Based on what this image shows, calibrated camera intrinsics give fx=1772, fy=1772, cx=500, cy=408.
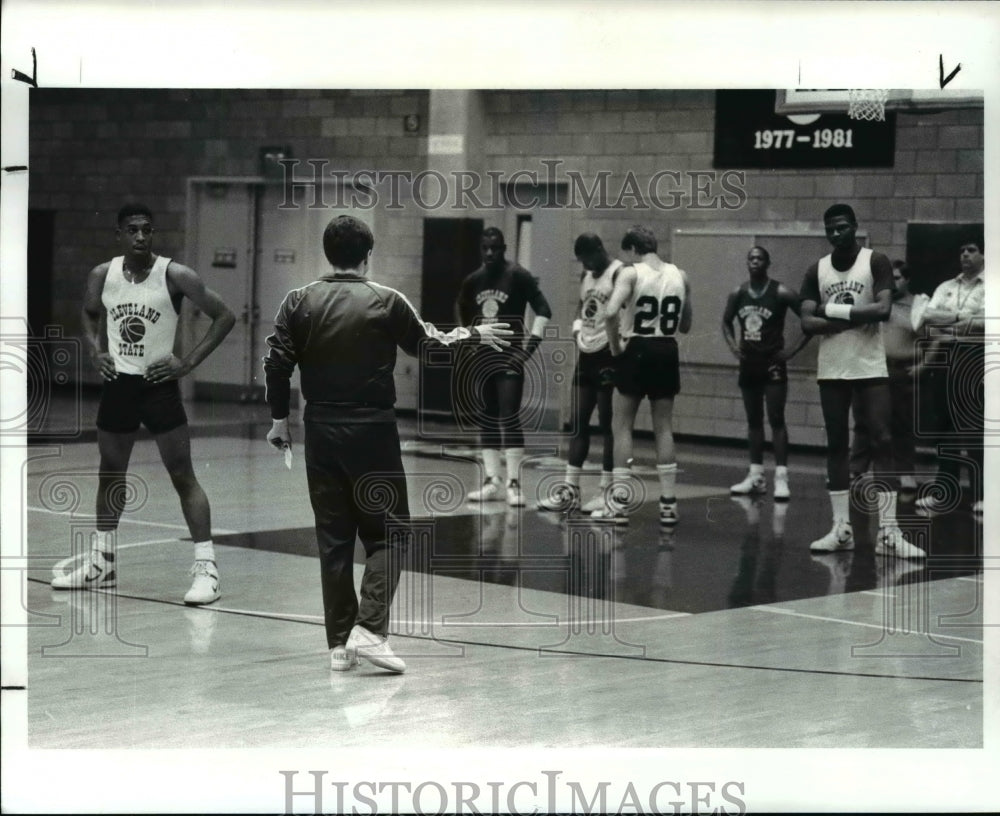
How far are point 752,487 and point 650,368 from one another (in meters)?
2.67

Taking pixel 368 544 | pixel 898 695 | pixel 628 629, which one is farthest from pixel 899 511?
pixel 368 544

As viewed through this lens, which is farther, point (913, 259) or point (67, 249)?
point (913, 259)

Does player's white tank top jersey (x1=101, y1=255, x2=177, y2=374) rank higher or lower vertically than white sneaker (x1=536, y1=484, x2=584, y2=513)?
higher

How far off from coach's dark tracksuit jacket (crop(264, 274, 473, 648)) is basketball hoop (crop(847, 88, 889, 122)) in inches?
72.1

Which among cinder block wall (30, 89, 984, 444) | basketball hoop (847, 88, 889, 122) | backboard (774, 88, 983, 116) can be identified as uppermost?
cinder block wall (30, 89, 984, 444)

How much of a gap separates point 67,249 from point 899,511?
260 inches

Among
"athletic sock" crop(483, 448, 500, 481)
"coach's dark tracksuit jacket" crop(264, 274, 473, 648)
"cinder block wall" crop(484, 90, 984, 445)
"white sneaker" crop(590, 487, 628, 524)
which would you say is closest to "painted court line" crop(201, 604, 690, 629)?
"coach's dark tracksuit jacket" crop(264, 274, 473, 648)

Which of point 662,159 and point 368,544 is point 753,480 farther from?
point 368,544

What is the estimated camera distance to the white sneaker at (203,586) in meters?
9.03

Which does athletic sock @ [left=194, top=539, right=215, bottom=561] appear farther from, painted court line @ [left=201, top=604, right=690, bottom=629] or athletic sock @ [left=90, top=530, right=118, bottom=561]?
athletic sock @ [left=90, top=530, right=118, bottom=561]

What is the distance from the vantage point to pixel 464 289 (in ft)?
35.5

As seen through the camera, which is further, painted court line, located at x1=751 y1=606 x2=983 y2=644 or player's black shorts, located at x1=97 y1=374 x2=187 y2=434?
painted court line, located at x1=751 y1=606 x2=983 y2=644

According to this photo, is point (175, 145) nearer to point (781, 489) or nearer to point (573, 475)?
point (573, 475)

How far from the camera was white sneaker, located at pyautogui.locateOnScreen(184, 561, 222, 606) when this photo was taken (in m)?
9.03
